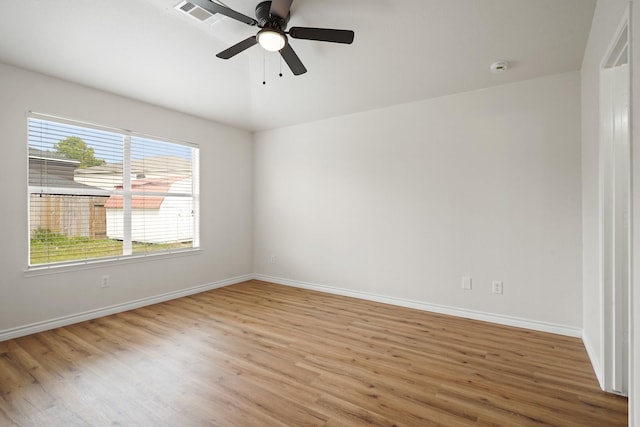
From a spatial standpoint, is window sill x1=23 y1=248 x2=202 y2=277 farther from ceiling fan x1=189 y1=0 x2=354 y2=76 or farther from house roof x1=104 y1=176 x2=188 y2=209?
ceiling fan x1=189 y1=0 x2=354 y2=76

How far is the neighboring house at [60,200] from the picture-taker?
10.1 feet

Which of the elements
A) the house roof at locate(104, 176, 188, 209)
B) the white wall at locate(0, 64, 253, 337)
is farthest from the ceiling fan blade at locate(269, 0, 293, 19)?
the house roof at locate(104, 176, 188, 209)

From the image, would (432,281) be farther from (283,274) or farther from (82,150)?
(82,150)

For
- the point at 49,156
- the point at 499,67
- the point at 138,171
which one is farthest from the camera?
the point at 138,171

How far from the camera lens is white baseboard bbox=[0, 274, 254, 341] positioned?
9.61ft

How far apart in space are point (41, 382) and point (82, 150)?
235 cm

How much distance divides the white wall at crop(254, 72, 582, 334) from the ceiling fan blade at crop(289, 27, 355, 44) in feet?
6.65

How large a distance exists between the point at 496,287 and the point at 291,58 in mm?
3056

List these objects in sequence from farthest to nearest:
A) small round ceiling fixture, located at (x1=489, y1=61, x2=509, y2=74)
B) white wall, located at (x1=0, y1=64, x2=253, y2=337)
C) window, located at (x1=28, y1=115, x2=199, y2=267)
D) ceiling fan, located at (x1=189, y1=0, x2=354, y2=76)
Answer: window, located at (x1=28, y1=115, x2=199, y2=267)
white wall, located at (x1=0, y1=64, x2=253, y2=337)
small round ceiling fixture, located at (x1=489, y1=61, x2=509, y2=74)
ceiling fan, located at (x1=189, y1=0, x2=354, y2=76)

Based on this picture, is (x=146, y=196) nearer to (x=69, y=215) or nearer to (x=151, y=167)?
(x=151, y=167)

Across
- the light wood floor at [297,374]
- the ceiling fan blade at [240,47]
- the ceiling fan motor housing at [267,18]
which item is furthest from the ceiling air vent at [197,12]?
the light wood floor at [297,374]

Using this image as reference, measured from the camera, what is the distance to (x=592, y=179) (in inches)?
94.0

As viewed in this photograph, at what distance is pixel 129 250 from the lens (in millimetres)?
3828

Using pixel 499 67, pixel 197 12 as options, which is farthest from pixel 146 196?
pixel 499 67
